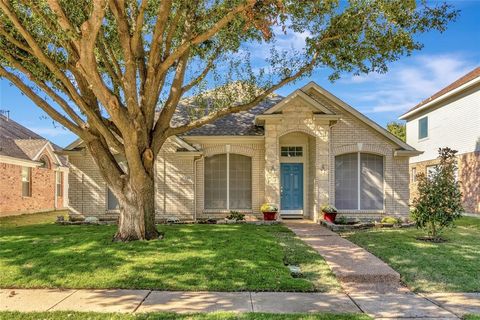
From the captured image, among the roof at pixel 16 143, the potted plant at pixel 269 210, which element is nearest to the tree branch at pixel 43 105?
the potted plant at pixel 269 210

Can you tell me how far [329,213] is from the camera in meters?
14.8

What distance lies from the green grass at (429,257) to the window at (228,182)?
17.4 ft

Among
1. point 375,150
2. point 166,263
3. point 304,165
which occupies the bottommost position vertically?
point 166,263

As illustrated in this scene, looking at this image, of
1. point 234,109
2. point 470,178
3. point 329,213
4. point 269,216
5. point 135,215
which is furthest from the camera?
point 470,178

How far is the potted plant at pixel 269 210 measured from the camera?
48.8 ft

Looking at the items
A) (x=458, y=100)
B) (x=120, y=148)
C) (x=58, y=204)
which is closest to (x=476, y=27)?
(x=458, y=100)

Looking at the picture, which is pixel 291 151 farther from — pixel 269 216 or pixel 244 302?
pixel 244 302

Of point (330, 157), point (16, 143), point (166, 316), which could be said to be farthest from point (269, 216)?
point (16, 143)

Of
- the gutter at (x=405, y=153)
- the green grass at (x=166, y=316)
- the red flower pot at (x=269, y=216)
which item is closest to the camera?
the green grass at (x=166, y=316)

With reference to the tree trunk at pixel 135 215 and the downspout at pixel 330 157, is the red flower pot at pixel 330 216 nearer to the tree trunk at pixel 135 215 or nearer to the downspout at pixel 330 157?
the downspout at pixel 330 157

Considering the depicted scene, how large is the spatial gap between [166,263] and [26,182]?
18.6 metres

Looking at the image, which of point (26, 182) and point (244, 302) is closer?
point (244, 302)

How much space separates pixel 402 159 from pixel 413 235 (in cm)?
497

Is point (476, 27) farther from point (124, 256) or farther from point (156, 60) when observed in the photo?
point (124, 256)
